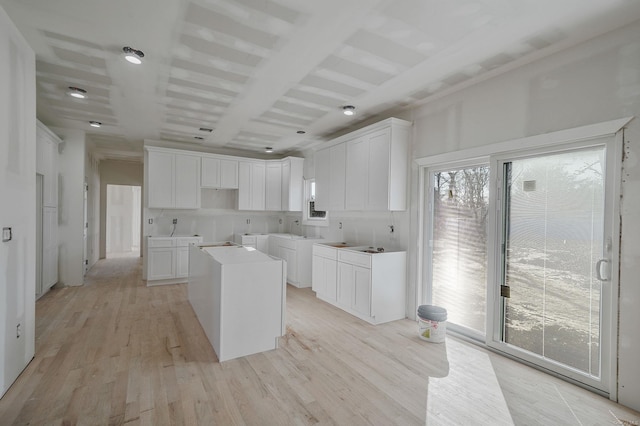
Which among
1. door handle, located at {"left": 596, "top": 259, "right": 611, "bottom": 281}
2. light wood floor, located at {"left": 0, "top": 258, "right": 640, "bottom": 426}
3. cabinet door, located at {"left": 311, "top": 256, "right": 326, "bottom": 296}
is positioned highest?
door handle, located at {"left": 596, "top": 259, "right": 611, "bottom": 281}

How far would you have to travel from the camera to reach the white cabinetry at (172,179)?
569 cm

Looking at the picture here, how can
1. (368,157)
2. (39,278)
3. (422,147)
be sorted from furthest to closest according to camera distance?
(39,278)
(368,157)
(422,147)

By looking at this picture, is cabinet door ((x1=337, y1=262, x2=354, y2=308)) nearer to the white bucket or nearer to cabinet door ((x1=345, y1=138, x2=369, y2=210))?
cabinet door ((x1=345, y1=138, x2=369, y2=210))

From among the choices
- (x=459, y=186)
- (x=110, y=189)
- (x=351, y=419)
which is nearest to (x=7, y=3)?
(x=351, y=419)

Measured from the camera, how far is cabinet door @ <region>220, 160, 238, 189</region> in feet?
21.0

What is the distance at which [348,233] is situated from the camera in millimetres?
5148

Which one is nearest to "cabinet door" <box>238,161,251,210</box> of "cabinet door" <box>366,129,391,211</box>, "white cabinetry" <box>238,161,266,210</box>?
"white cabinetry" <box>238,161,266,210</box>

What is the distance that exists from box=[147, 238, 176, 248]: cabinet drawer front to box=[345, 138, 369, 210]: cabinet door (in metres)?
3.44

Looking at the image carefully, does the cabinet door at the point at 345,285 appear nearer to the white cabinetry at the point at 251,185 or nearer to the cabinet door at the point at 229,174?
the white cabinetry at the point at 251,185

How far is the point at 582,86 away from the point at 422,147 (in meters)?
1.63

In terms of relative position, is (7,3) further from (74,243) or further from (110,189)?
(110,189)

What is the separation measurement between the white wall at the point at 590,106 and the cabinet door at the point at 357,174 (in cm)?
135

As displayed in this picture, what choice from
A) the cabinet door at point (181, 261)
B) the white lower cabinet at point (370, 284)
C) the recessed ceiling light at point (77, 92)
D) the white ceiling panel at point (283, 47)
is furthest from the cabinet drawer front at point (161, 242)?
the white lower cabinet at point (370, 284)

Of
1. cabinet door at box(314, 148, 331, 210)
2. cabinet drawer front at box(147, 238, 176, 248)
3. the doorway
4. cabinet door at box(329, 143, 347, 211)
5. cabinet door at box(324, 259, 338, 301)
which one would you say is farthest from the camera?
the doorway
